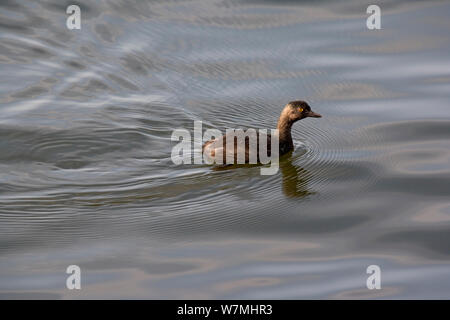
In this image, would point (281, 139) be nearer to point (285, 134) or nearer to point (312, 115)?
point (285, 134)

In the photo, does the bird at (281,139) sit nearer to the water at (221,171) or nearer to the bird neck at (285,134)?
the bird neck at (285,134)

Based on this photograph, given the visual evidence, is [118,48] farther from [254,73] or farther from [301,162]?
[301,162]

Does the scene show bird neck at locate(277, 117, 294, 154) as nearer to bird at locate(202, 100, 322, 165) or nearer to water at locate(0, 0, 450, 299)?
bird at locate(202, 100, 322, 165)

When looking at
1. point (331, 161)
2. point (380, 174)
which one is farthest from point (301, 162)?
point (380, 174)

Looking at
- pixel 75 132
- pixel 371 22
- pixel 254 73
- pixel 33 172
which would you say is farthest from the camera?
pixel 371 22

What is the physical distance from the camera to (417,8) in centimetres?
1354

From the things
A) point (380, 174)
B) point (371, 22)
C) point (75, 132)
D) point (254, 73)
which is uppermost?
point (371, 22)

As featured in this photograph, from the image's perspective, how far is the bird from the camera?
9523mm

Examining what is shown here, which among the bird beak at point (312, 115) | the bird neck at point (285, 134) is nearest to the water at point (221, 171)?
the bird neck at point (285, 134)

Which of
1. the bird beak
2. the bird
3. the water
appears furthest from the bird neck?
the bird beak

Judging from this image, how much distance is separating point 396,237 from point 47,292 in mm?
3451

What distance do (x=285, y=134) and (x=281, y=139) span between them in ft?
0.34

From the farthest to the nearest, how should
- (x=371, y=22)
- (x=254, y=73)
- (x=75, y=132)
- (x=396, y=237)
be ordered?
1. (x=371, y=22)
2. (x=254, y=73)
3. (x=75, y=132)
4. (x=396, y=237)

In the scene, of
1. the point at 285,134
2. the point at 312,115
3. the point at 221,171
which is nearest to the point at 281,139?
the point at 285,134
